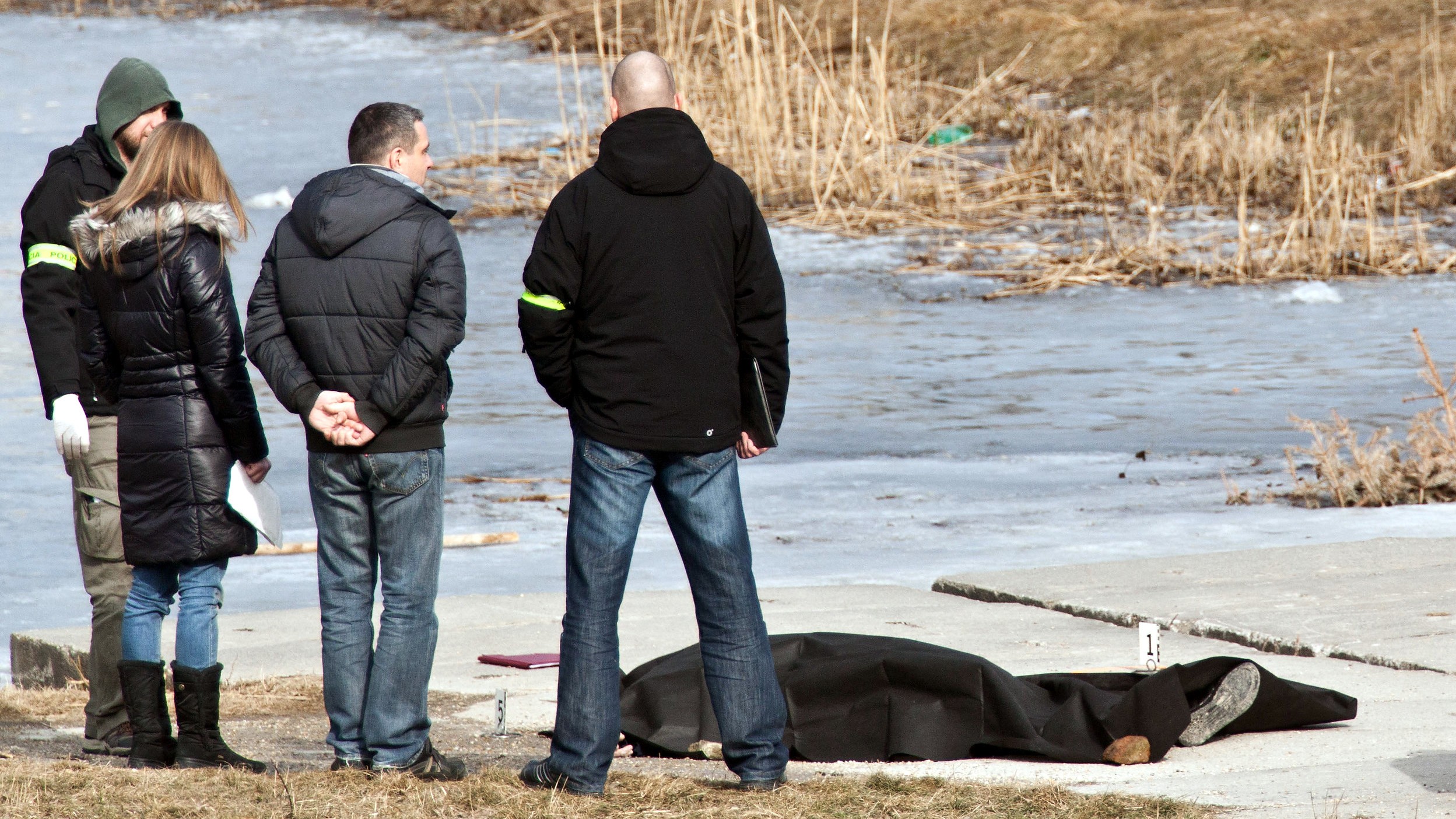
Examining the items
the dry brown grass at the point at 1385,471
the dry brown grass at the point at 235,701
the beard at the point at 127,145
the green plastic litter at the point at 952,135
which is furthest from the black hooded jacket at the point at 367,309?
the green plastic litter at the point at 952,135

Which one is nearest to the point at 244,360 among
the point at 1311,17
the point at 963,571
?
the point at 963,571

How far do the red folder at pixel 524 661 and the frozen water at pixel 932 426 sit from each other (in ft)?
3.93

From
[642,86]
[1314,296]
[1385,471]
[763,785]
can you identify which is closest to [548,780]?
[763,785]

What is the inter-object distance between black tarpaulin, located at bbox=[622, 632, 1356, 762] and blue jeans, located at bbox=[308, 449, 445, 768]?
0.76m

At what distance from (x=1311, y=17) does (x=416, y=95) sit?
10359 millimetres

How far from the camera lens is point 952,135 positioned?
62.9 feet

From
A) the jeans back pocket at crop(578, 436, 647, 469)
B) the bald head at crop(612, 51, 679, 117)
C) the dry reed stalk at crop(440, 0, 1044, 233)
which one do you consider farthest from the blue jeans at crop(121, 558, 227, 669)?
the dry reed stalk at crop(440, 0, 1044, 233)

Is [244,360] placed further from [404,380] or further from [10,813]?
[10,813]

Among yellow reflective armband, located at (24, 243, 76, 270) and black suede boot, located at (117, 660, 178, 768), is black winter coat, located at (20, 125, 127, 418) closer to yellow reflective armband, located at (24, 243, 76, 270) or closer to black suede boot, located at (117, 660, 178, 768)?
yellow reflective armband, located at (24, 243, 76, 270)

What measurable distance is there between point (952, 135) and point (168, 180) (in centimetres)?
1527

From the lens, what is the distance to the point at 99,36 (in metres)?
26.3

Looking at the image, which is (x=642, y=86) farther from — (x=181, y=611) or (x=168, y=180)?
(x=181, y=611)

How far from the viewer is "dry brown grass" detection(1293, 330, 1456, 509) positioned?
797cm

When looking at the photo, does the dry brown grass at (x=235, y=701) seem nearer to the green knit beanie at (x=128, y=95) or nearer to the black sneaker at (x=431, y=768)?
the black sneaker at (x=431, y=768)
